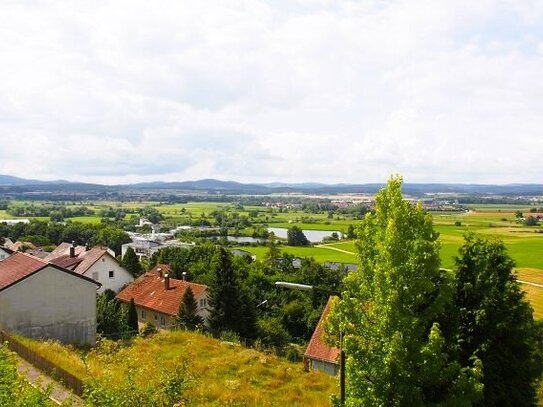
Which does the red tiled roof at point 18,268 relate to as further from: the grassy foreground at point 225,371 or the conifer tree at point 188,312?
the conifer tree at point 188,312

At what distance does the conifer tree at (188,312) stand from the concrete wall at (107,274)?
17.8 m

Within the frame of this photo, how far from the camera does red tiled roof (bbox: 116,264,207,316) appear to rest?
51.9 metres

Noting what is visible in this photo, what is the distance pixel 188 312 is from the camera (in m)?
46.6

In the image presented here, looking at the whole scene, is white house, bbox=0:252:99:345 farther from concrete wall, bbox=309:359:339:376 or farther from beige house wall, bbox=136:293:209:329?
beige house wall, bbox=136:293:209:329

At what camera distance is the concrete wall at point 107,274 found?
6178 cm

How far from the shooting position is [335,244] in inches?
4882

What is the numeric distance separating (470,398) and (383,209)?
201 inches

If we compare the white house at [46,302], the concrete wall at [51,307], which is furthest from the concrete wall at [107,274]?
the concrete wall at [51,307]

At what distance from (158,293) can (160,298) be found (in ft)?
4.27

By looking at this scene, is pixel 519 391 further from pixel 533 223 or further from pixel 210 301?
pixel 533 223

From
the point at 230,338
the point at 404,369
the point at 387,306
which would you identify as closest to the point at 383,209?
the point at 387,306

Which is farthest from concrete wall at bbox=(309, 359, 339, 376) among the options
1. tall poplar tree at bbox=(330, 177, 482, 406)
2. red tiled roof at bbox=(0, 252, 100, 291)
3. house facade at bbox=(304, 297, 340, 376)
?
tall poplar tree at bbox=(330, 177, 482, 406)

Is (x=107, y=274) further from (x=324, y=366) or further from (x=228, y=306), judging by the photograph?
(x=324, y=366)

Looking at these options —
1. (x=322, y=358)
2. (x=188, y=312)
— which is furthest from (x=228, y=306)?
(x=322, y=358)
